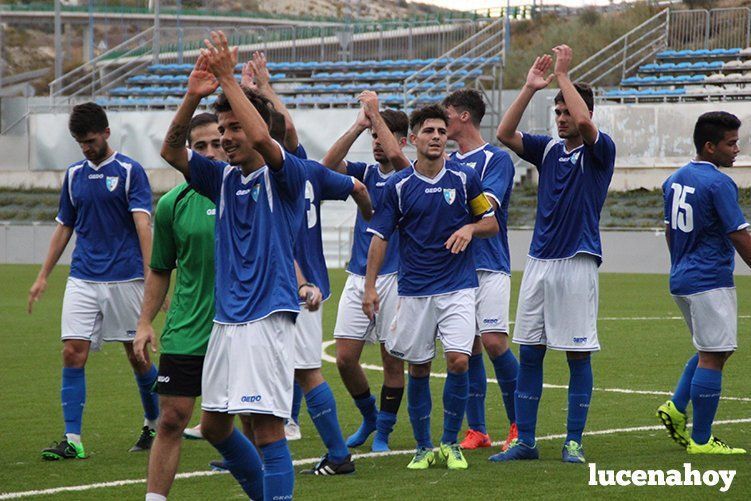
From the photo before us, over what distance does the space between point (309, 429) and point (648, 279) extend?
16476mm

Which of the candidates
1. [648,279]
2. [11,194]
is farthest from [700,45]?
[11,194]

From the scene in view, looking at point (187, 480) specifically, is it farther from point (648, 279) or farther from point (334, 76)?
point (334, 76)

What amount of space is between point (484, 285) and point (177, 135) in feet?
11.5

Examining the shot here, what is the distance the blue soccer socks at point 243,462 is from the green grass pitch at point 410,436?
0.73 meters

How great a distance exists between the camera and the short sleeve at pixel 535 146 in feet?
25.9

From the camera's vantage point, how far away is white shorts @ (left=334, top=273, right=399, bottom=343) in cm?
848

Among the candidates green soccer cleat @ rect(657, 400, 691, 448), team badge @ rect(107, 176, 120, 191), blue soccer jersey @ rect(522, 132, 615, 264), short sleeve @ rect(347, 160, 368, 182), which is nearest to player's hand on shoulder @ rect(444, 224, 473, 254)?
blue soccer jersey @ rect(522, 132, 615, 264)

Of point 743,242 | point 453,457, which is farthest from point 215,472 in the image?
point 743,242

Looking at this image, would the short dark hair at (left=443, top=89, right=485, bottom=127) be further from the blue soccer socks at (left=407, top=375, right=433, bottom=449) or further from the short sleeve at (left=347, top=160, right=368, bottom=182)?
the blue soccer socks at (left=407, top=375, right=433, bottom=449)

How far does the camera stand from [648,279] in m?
24.4

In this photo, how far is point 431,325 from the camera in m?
7.55

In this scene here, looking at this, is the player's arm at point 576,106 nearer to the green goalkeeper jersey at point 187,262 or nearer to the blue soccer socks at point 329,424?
the blue soccer socks at point 329,424

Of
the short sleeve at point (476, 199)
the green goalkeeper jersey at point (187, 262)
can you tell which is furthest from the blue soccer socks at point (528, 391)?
the green goalkeeper jersey at point (187, 262)

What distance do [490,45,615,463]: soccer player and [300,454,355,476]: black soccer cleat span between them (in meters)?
0.97
